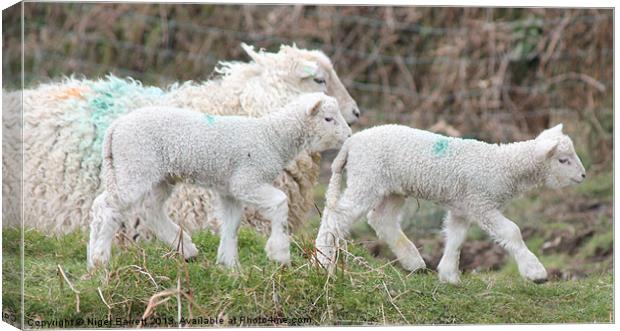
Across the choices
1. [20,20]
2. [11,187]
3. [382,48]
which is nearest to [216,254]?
[11,187]

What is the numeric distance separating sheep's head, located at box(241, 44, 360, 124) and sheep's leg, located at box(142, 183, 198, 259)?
1520 millimetres

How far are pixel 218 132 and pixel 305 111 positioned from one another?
43cm

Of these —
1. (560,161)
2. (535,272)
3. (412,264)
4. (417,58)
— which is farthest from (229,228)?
(417,58)

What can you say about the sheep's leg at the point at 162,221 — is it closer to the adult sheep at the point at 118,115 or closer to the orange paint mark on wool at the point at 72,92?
the adult sheep at the point at 118,115

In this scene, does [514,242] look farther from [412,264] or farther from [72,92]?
[72,92]

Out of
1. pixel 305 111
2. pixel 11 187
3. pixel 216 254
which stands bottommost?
pixel 216 254

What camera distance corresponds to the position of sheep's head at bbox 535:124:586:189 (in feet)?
20.6

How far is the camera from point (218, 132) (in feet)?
20.1

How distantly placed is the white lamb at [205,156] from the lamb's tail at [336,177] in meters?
0.10

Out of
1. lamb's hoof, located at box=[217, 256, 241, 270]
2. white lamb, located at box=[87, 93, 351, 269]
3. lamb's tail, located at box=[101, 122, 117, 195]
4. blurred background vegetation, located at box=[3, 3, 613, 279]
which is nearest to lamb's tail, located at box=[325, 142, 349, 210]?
white lamb, located at box=[87, 93, 351, 269]

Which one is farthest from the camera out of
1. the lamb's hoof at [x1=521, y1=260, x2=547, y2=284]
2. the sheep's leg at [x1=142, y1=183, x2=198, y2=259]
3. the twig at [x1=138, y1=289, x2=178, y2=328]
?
the sheep's leg at [x1=142, y1=183, x2=198, y2=259]

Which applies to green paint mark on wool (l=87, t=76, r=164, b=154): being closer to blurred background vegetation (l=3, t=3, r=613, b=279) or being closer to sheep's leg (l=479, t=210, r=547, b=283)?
sheep's leg (l=479, t=210, r=547, b=283)

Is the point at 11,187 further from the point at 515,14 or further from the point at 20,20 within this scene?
the point at 515,14

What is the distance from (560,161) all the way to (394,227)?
854 mm
